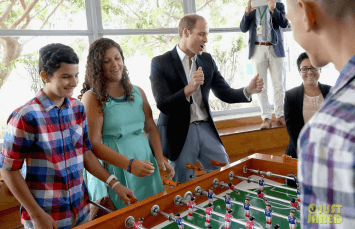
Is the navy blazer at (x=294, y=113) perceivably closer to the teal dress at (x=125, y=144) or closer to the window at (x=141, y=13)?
the teal dress at (x=125, y=144)

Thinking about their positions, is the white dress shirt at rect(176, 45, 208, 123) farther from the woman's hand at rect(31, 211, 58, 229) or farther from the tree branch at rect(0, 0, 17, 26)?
the tree branch at rect(0, 0, 17, 26)

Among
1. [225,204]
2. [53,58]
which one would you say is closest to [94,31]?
[53,58]

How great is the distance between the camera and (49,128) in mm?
1401

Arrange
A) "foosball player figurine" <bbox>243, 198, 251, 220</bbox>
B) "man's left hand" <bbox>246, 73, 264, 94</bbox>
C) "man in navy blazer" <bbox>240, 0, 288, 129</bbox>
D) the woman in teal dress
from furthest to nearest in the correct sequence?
1. "man in navy blazer" <bbox>240, 0, 288, 129</bbox>
2. "man's left hand" <bbox>246, 73, 264, 94</bbox>
3. the woman in teal dress
4. "foosball player figurine" <bbox>243, 198, 251, 220</bbox>

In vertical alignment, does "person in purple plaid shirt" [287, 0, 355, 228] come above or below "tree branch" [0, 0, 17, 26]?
below

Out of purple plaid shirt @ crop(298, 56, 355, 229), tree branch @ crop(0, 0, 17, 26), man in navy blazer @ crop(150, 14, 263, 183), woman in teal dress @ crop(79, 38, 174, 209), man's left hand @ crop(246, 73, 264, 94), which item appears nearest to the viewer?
purple plaid shirt @ crop(298, 56, 355, 229)

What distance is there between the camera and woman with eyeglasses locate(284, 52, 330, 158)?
98.1 inches

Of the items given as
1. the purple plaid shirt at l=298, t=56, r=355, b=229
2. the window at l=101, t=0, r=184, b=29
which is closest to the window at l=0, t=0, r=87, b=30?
the window at l=101, t=0, r=184, b=29

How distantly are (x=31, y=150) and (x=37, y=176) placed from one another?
12 cm

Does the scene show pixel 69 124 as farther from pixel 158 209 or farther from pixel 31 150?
pixel 158 209

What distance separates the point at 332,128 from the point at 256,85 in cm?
184

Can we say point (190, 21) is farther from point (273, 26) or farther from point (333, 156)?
point (333, 156)

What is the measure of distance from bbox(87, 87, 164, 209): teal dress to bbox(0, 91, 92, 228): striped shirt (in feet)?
1.09

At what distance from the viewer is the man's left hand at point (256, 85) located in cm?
222
